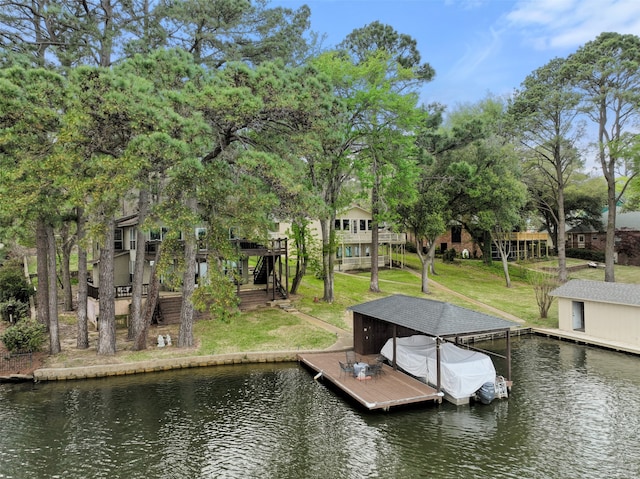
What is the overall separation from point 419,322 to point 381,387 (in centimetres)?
270

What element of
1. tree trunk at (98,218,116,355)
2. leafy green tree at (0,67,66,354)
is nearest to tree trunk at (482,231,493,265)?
tree trunk at (98,218,116,355)

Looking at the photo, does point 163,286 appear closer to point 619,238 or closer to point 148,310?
point 148,310

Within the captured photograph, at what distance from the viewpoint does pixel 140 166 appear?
1471 centimetres

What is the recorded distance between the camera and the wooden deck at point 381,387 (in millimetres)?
13547

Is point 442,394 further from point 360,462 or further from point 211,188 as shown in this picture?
point 211,188

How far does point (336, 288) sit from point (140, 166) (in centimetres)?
2048

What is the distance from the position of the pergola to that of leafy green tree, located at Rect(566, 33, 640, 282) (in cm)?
2417

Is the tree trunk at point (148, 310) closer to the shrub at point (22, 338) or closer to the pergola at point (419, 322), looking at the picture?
the shrub at point (22, 338)

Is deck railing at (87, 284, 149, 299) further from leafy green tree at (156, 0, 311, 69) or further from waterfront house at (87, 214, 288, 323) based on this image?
leafy green tree at (156, 0, 311, 69)

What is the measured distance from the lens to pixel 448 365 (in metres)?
14.5

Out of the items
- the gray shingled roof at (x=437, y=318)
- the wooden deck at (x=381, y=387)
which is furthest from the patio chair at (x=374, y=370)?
the gray shingled roof at (x=437, y=318)

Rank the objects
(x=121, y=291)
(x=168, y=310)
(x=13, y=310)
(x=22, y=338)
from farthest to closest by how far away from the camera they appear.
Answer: (x=121, y=291), (x=168, y=310), (x=13, y=310), (x=22, y=338)

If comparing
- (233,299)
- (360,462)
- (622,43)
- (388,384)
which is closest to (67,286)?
A: (233,299)

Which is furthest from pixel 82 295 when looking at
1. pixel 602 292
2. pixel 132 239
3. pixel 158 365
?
pixel 602 292
